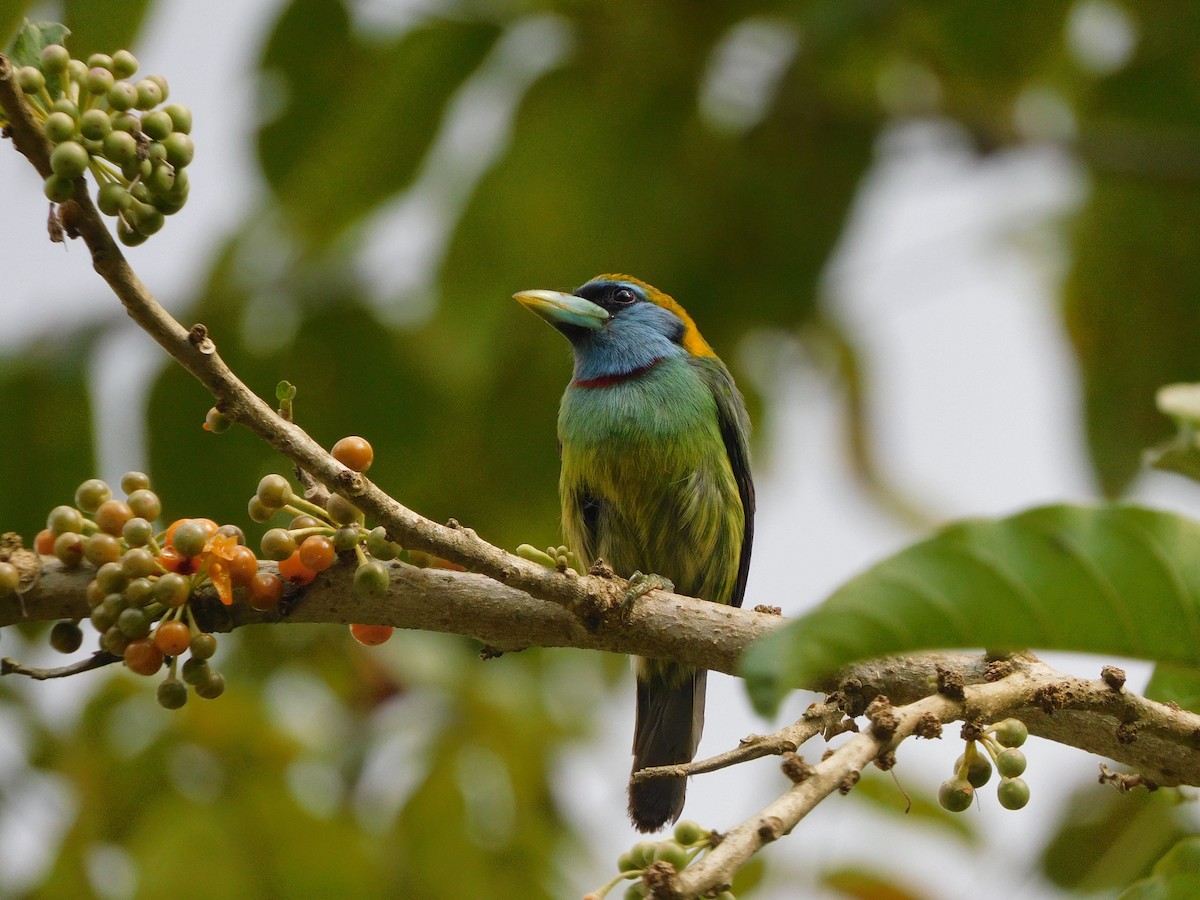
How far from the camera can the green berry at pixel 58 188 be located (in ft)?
5.05

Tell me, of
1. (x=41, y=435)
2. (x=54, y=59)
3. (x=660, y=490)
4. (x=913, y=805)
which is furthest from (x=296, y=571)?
(x=913, y=805)

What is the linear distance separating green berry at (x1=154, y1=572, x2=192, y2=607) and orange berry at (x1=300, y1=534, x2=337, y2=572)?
0.17 m

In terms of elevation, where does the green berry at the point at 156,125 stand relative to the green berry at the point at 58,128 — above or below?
above

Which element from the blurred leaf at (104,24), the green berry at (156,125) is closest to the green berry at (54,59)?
the green berry at (156,125)

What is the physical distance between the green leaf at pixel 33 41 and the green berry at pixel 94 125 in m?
0.12

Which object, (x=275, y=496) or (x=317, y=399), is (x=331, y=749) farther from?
(x=275, y=496)

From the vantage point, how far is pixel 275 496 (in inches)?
72.1

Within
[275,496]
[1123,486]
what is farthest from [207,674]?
[1123,486]

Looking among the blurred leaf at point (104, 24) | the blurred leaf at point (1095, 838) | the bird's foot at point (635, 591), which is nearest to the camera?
the bird's foot at point (635, 591)

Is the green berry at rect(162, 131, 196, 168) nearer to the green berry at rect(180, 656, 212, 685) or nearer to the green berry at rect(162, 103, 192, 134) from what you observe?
the green berry at rect(162, 103, 192, 134)

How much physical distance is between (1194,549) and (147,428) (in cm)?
296

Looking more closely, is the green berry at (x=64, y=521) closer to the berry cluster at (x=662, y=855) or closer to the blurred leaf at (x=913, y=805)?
the berry cluster at (x=662, y=855)

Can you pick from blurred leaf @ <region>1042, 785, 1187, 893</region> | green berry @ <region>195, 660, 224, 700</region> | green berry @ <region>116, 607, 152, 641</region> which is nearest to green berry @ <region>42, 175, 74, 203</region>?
green berry @ <region>116, 607, 152, 641</region>

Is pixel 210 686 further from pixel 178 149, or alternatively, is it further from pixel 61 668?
pixel 178 149
